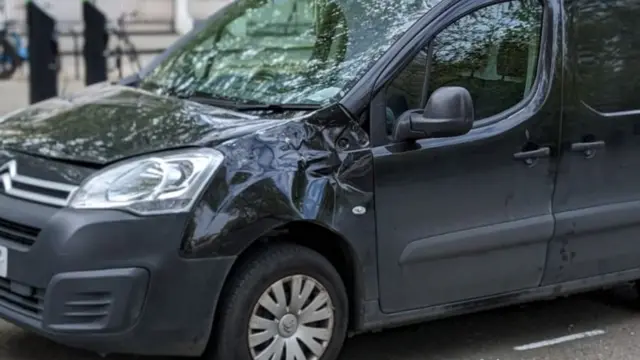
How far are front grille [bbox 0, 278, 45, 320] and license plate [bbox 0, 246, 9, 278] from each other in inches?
1.7

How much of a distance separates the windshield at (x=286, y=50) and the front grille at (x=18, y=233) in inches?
48.4

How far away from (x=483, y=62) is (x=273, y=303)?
5.15ft

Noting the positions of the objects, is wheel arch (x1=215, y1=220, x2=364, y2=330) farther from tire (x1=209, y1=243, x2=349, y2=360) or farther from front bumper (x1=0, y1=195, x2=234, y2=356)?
front bumper (x1=0, y1=195, x2=234, y2=356)

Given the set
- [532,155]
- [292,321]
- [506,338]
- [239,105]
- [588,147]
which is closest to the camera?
[292,321]

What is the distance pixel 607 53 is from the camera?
5191mm

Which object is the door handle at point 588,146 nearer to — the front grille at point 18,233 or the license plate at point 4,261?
the front grille at point 18,233

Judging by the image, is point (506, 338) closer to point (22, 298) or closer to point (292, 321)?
point (292, 321)

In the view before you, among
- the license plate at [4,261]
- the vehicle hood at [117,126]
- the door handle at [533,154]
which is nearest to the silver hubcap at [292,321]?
the vehicle hood at [117,126]

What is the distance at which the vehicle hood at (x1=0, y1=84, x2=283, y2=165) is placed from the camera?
4164 millimetres

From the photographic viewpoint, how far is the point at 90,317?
155 inches

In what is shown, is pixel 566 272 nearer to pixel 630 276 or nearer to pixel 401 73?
pixel 630 276

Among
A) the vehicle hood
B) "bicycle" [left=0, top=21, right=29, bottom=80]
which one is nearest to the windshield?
the vehicle hood

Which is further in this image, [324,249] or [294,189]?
[324,249]

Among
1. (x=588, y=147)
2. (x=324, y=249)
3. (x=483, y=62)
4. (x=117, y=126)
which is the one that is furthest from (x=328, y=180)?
(x=588, y=147)
